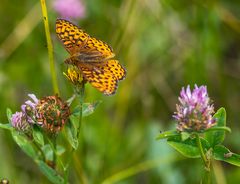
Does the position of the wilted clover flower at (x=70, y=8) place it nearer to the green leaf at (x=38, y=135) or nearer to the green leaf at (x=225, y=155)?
the green leaf at (x=38, y=135)

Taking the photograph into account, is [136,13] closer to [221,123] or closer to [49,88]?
[49,88]

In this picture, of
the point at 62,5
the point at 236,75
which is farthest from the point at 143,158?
the point at 62,5

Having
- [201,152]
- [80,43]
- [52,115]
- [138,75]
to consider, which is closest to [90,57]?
[80,43]

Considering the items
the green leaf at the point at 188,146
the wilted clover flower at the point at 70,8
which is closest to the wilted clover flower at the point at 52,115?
the green leaf at the point at 188,146

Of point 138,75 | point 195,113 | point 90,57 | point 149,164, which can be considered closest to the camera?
point 195,113

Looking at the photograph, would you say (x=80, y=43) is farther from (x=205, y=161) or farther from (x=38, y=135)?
(x=205, y=161)

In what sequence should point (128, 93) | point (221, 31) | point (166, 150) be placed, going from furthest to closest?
point (221, 31) < point (128, 93) < point (166, 150)
